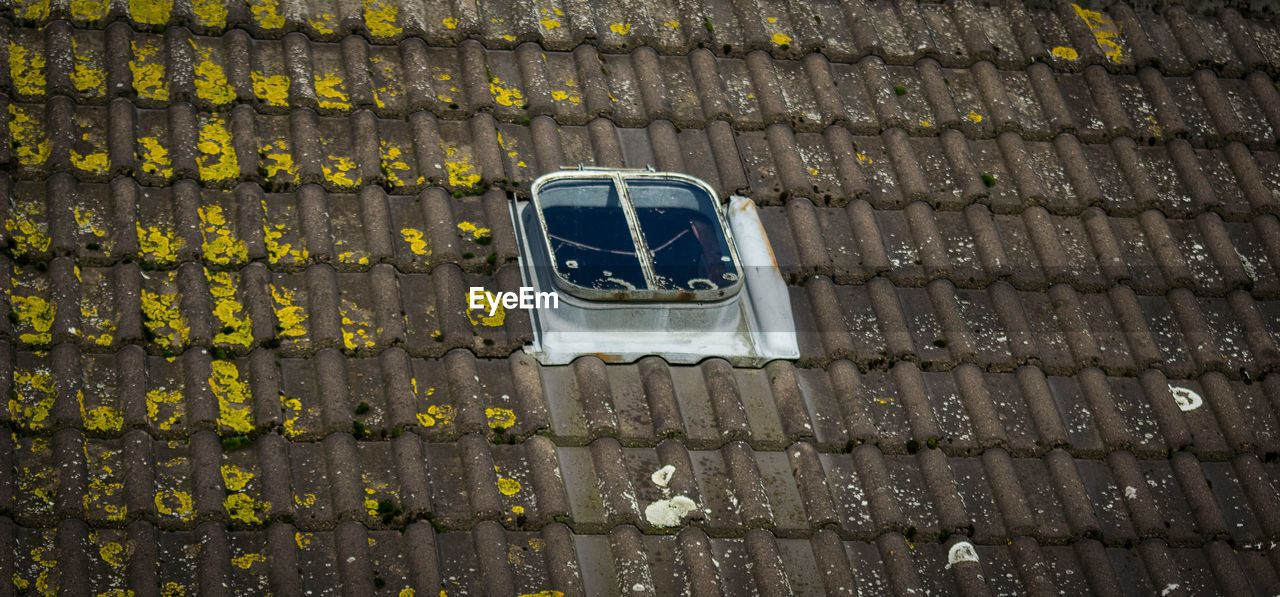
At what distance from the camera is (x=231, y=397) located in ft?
12.5

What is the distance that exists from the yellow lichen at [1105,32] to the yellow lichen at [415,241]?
308cm

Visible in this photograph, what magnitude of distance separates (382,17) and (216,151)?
0.94 meters

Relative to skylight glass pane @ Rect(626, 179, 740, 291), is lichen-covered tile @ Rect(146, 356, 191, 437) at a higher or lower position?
lower

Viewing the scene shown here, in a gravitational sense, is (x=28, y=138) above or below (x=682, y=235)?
above

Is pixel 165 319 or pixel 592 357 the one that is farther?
pixel 592 357

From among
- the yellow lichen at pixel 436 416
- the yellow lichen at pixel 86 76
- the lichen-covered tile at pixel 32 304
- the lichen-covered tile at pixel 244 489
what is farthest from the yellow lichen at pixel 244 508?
the yellow lichen at pixel 86 76

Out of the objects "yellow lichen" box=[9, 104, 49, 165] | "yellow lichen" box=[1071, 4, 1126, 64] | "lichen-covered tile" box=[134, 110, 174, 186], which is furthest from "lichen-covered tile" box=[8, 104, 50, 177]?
"yellow lichen" box=[1071, 4, 1126, 64]

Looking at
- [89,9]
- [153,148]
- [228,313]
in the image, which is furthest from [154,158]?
[89,9]

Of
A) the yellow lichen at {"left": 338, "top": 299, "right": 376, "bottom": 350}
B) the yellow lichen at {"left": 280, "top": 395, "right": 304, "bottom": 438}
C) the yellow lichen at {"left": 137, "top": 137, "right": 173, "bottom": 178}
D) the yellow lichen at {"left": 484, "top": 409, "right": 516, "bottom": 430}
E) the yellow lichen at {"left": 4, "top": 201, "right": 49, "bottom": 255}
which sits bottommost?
the yellow lichen at {"left": 484, "top": 409, "right": 516, "bottom": 430}

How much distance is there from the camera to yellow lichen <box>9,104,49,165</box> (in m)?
4.25

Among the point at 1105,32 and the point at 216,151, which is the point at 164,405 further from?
the point at 1105,32

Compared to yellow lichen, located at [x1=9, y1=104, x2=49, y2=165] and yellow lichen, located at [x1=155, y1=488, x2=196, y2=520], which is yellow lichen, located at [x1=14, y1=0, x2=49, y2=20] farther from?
yellow lichen, located at [x1=155, y1=488, x2=196, y2=520]

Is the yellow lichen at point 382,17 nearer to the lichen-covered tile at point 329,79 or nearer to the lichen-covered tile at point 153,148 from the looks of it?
the lichen-covered tile at point 329,79

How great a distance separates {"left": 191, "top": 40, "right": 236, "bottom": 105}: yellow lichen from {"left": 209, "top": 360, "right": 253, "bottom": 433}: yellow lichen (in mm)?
1127
